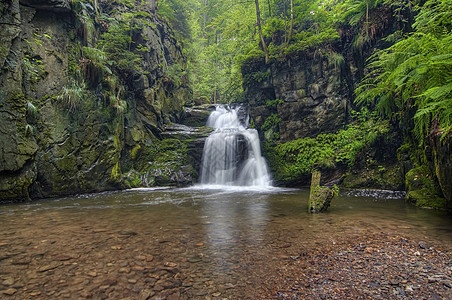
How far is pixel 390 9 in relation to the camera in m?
10.8

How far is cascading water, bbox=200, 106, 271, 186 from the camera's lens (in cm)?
1316

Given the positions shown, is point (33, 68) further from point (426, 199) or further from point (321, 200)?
point (426, 199)

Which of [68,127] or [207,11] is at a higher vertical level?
[207,11]

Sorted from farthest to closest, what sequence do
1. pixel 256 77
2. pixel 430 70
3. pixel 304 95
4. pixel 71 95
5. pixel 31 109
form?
pixel 256 77, pixel 304 95, pixel 71 95, pixel 31 109, pixel 430 70

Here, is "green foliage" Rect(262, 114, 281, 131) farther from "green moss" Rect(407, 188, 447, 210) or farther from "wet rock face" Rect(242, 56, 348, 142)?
"green moss" Rect(407, 188, 447, 210)

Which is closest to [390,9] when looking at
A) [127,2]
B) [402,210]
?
[402,210]

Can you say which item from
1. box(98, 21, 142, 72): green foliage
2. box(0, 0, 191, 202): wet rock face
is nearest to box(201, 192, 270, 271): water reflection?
box(0, 0, 191, 202): wet rock face

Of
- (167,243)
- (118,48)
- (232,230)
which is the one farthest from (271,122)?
(167,243)

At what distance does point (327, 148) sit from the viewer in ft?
38.6

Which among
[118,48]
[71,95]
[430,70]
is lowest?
[430,70]

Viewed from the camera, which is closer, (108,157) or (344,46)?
(108,157)

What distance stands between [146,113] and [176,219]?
1050 centimetres

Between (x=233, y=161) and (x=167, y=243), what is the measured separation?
10.2 meters

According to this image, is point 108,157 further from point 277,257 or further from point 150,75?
point 277,257
